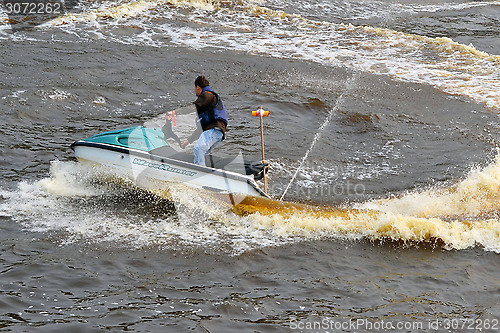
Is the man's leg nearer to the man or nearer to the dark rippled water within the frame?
the man

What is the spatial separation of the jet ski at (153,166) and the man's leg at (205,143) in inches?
7.5

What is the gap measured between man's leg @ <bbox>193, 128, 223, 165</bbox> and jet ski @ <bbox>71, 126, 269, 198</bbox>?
189 mm

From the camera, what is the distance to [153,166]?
1064 centimetres

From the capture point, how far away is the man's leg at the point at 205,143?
35.7ft

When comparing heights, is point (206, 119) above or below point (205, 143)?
above

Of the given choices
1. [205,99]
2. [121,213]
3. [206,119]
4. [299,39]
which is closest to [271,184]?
[206,119]

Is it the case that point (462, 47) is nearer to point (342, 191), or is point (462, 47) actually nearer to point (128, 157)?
point (342, 191)

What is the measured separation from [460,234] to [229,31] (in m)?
15.8

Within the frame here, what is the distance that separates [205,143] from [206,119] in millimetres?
466

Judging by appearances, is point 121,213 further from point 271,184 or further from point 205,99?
point 271,184

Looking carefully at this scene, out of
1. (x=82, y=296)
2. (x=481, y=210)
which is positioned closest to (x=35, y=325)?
(x=82, y=296)

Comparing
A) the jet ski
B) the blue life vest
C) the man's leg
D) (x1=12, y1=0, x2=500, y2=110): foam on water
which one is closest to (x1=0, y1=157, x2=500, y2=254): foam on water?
the jet ski

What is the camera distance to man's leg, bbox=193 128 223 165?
10867mm

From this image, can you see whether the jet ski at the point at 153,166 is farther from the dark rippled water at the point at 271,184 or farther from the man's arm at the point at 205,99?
the man's arm at the point at 205,99
